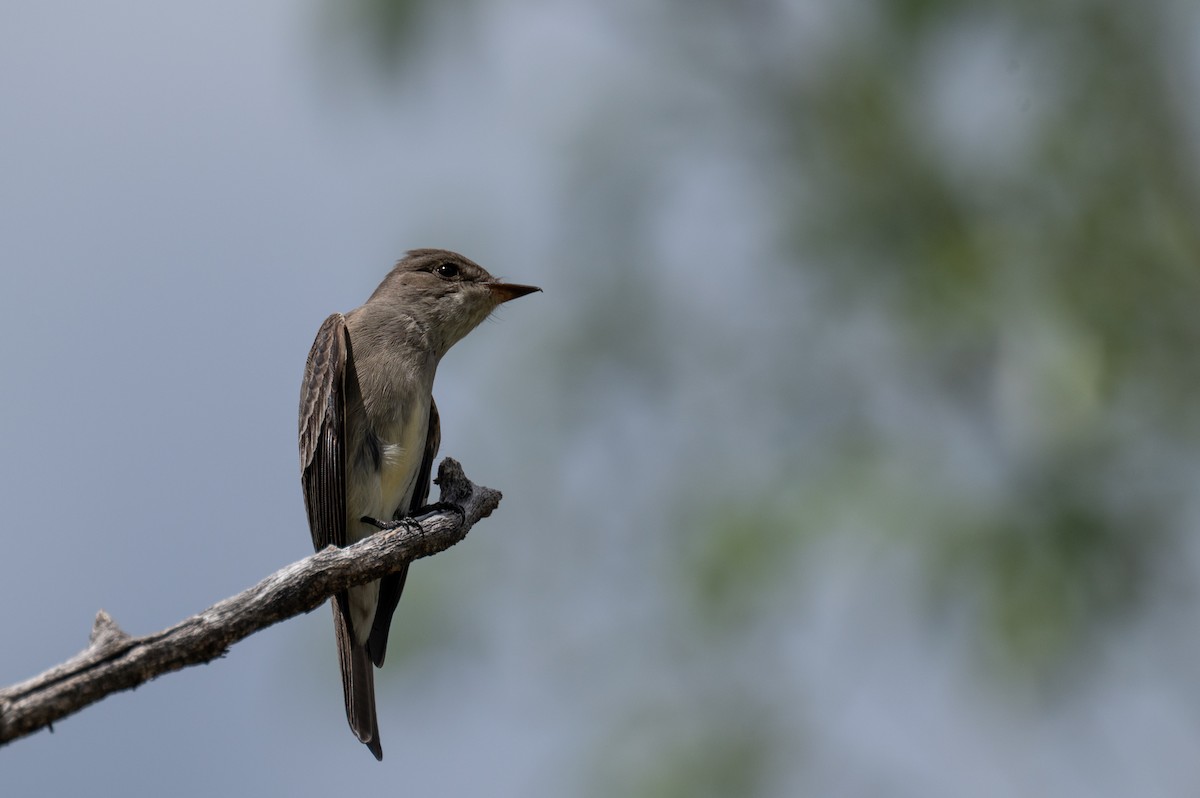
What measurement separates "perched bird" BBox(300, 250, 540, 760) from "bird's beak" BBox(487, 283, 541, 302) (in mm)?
414

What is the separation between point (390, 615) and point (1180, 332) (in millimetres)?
3904

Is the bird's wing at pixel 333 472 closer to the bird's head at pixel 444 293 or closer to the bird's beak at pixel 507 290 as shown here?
the bird's head at pixel 444 293

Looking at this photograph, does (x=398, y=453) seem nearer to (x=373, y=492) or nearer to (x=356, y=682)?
(x=373, y=492)

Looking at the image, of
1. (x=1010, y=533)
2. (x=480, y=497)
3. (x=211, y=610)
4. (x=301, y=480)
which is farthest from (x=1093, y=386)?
(x=211, y=610)

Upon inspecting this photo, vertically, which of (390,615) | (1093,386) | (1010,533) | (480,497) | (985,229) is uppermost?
(985,229)

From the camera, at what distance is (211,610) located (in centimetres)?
329

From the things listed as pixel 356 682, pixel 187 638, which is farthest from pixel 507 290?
pixel 187 638

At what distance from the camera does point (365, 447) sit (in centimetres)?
582

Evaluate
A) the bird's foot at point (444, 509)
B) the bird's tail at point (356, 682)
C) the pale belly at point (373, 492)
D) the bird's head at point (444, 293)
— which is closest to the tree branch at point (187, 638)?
the bird's foot at point (444, 509)

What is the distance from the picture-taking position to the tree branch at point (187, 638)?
2980mm

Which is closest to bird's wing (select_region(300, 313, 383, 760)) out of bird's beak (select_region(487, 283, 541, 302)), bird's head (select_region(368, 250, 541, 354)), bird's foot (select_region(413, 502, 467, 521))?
bird's head (select_region(368, 250, 541, 354))

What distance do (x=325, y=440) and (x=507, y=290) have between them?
1.22 m

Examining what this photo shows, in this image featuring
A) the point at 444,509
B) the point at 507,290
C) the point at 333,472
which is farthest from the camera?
the point at 507,290

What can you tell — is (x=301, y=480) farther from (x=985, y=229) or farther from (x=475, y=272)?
(x=985, y=229)
